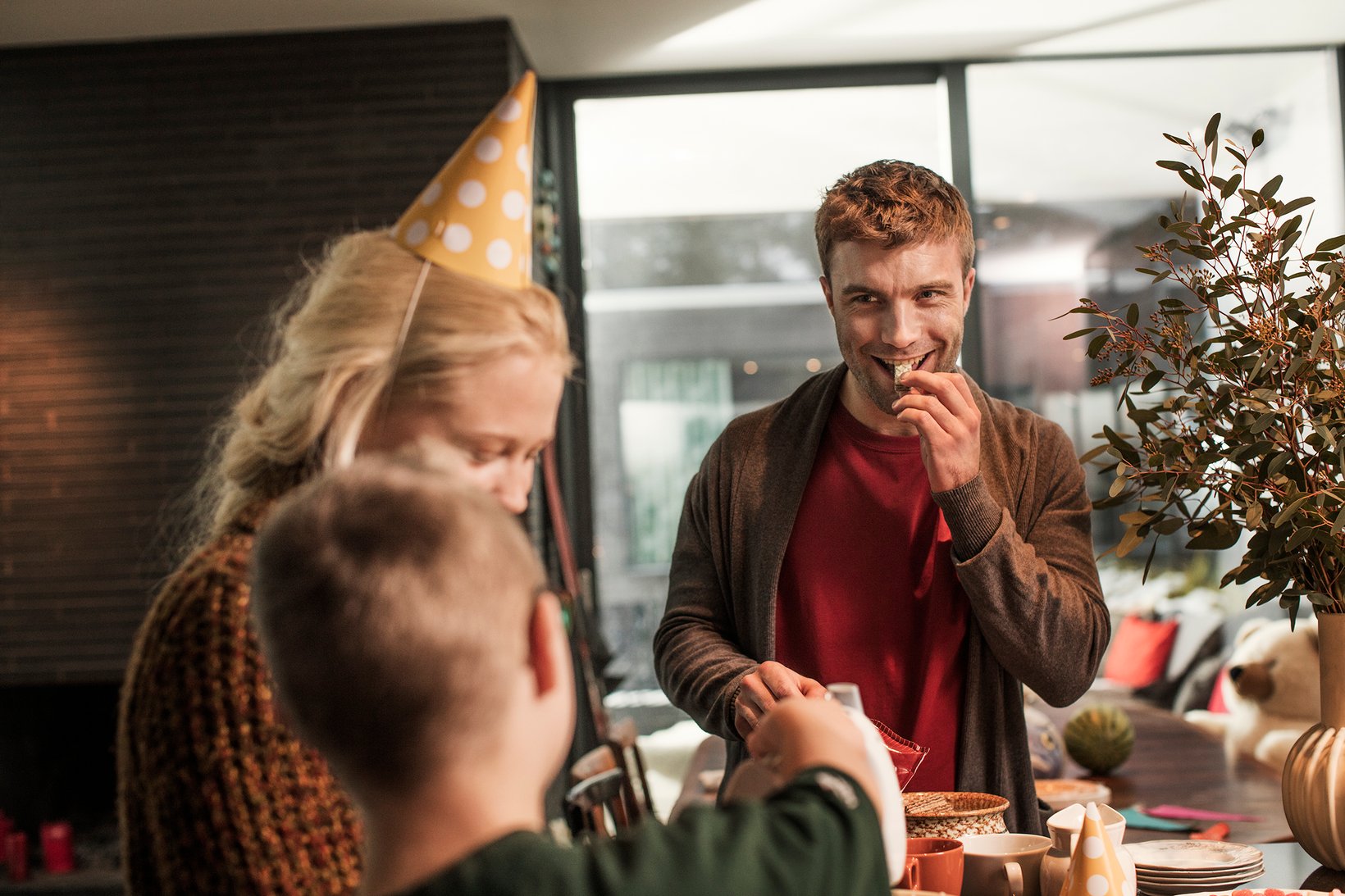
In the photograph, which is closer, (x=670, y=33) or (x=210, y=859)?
(x=210, y=859)

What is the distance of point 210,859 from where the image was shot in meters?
0.85

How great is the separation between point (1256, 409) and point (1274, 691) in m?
2.49

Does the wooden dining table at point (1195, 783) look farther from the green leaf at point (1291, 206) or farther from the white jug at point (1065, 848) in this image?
the green leaf at point (1291, 206)

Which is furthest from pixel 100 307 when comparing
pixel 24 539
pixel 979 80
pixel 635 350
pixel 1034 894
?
pixel 1034 894

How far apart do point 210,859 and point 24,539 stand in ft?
13.8

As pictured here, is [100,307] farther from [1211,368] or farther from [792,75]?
[1211,368]

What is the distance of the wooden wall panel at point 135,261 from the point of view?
4.42m

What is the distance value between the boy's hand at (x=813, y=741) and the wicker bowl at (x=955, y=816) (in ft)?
1.25

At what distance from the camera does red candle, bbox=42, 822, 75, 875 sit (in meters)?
4.42

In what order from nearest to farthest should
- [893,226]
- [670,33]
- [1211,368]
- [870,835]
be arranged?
[870,835]
[1211,368]
[893,226]
[670,33]

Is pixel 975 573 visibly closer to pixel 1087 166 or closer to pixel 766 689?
pixel 766 689

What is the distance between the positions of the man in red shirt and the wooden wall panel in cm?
302

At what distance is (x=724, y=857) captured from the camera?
2.36 ft

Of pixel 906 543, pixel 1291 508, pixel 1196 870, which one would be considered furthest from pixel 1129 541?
pixel 1196 870
